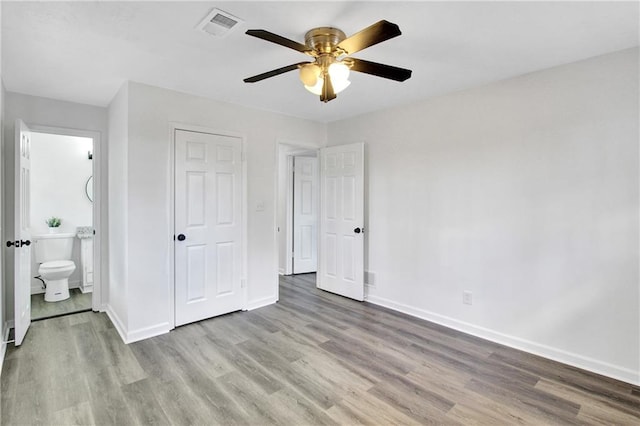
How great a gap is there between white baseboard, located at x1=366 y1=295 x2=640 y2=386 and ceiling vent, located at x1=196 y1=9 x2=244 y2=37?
3.23 metres

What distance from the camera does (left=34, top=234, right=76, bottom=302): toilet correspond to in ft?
13.0

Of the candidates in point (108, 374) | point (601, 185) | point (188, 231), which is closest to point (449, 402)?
point (601, 185)

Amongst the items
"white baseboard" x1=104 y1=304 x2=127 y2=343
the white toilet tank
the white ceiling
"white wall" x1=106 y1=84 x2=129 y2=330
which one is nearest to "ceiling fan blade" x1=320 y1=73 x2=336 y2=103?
the white ceiling

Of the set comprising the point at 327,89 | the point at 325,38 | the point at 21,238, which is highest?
the point at 325,38

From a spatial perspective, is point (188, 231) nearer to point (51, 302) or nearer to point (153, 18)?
point (153, 18)

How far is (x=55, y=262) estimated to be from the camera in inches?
163

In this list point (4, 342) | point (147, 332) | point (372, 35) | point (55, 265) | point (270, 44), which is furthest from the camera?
point (55, 265)

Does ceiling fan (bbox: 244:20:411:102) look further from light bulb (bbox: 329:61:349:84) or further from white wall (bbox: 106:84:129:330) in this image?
white wall (bbox: 106:84:129:330)

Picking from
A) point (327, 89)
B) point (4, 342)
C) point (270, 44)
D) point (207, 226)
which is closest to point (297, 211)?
point (207, 226)

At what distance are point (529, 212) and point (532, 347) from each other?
1178 millimetres

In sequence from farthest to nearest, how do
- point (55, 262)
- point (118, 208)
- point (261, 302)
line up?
point (55, 262) → point (261, 302) → point (118, 208)

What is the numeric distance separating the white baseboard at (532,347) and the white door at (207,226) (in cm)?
202

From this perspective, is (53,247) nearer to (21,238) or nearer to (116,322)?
(21,238)

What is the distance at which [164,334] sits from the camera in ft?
10.1
